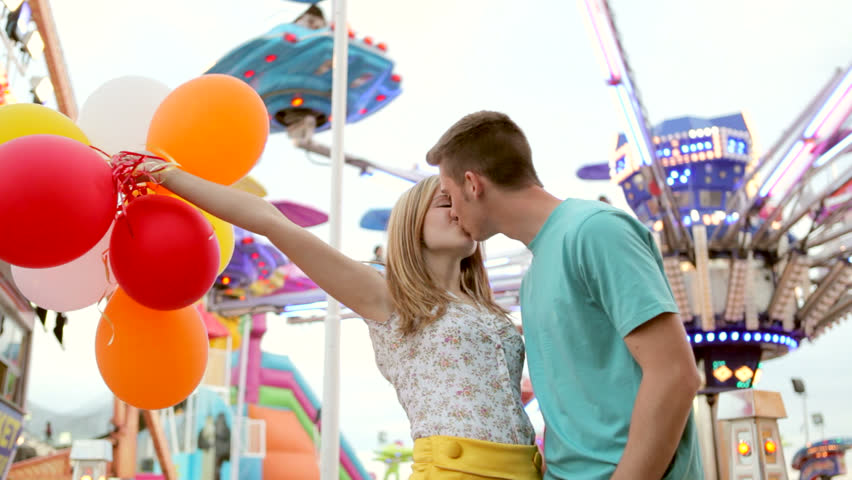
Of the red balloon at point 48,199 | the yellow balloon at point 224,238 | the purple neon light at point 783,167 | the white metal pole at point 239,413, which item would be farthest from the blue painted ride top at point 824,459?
the red balloon at point 48,199

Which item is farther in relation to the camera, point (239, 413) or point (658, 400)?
point (239, 413)

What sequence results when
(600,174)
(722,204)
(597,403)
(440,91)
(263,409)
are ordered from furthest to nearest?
(263,409)
(600,174)
(440,91)
(722,204)
(597,403)

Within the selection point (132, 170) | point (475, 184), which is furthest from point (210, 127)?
point (475, 184)

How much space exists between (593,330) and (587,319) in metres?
0.02

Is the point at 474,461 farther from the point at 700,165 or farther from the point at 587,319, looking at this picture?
the point at 700,165

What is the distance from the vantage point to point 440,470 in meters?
1.88

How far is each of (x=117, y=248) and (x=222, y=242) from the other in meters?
0.86

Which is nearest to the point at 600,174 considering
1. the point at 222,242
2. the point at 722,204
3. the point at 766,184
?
the point at 722,204

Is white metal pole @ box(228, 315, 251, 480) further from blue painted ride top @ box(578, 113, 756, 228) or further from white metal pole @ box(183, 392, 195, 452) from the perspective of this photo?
blue painted ride top @ box(578, 113, 756, 228)

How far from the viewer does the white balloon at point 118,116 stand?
9.89 ft

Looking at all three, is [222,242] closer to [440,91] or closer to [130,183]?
[130,183]

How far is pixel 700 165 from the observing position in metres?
10.9

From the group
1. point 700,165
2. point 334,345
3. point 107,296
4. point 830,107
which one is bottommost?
point 107,296

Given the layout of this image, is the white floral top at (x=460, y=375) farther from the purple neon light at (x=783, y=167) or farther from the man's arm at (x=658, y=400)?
the purple neon light at (x=783, y=167)
